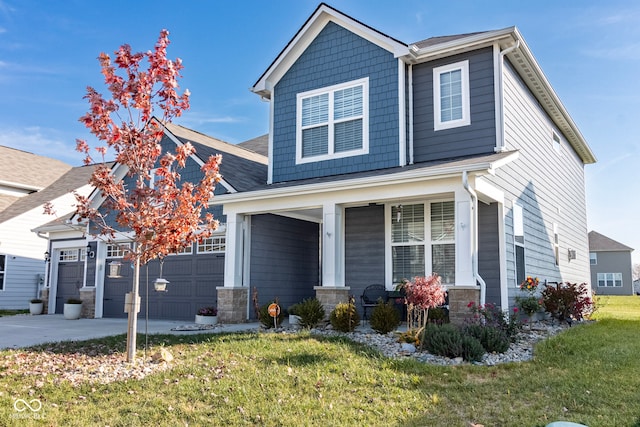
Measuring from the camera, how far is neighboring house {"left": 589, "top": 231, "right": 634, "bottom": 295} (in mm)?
41688

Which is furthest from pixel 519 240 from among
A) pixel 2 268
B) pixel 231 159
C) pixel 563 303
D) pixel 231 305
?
pixel 2 268

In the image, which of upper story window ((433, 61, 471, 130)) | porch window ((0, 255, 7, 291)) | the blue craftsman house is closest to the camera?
the blue craftsman house

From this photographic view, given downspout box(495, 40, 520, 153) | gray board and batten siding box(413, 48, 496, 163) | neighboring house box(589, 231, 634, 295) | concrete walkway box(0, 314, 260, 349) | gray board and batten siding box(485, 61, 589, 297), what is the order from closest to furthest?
concrete walkway box(0, 314, 260, 349) → downspout box(495, 40, 520, 153) → gray board and batten siding box(413, 48, 496, 163) → gray board and batten siding box(485, 61, 589, 297) → neighboring house box(589, 231, 634, 295)

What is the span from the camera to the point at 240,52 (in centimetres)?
1509

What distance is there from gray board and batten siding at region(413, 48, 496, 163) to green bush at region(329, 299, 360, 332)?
11.7ft

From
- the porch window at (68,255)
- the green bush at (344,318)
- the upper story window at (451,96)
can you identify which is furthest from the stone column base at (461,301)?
the porch window at (68,255)

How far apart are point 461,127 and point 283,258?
5.31 meters

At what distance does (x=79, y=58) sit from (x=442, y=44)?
9.50 metres

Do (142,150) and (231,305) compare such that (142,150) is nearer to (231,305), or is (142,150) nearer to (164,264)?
(231,305)

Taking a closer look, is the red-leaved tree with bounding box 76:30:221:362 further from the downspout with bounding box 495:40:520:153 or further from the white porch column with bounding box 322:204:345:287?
the downspout with bounding box 495:40:520:153

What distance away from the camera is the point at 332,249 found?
9984mm

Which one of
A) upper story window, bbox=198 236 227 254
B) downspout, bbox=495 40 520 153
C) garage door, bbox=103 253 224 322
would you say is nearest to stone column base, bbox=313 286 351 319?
garage door, bbox=103 253 224 322

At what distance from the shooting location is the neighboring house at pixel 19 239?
18.9 meters

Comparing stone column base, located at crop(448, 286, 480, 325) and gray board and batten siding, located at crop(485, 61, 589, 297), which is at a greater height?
gray board and batten siding, located at crop(485, 61, 589, 297)
